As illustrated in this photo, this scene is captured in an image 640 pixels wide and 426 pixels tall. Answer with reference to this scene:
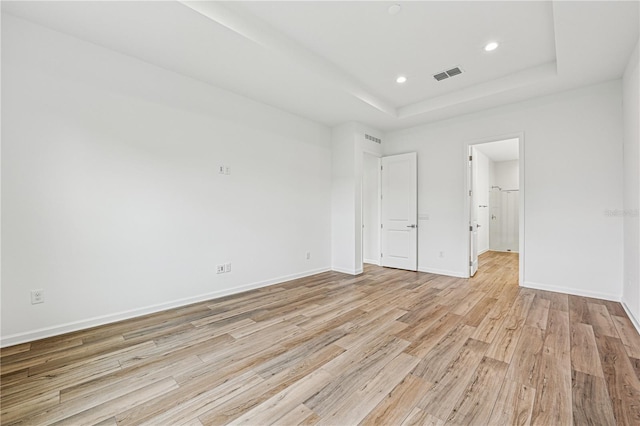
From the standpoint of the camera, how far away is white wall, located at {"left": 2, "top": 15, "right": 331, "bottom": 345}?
7.84 ft

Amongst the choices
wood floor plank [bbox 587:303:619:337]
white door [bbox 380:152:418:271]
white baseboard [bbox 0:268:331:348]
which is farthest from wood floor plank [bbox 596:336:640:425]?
white baseboard [bbox 0:268:331:348]

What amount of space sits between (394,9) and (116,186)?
3338mm

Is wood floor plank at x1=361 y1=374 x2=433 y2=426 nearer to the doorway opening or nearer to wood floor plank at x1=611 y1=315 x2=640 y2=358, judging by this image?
wood floor plank at x1=611 y1=315 x2=640 y2=358

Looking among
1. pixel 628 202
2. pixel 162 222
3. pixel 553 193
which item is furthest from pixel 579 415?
pixel 162 222

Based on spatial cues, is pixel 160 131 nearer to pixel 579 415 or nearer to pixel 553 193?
pixel 579 415

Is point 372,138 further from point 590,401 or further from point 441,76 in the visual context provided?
point 590,401

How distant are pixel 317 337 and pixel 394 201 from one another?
12.4 feet

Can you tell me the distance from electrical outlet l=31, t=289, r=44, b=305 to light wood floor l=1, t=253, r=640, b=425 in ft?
1.21

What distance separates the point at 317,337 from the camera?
252 centimetres

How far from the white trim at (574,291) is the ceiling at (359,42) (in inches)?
112

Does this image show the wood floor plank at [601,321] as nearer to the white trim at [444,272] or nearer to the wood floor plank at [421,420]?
the white trim at [444,272]

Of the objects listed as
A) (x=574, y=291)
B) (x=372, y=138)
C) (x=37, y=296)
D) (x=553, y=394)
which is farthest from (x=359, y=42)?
(x=574, y=291)

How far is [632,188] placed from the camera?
296cm

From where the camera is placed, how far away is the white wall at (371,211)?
5.93 meters
